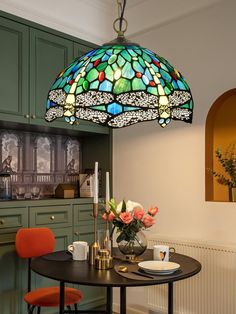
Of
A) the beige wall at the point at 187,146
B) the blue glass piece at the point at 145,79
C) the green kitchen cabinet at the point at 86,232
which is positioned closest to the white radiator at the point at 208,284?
the beige wall at the point at 187,146

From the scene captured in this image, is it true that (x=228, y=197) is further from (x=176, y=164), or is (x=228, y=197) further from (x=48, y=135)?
(x=48, y=135)

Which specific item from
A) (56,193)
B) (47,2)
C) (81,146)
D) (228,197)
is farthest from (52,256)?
(47,2)

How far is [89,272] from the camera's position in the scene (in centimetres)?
209

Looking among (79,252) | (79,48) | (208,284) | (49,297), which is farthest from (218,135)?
(49,297)

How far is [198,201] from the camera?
10.8 ft

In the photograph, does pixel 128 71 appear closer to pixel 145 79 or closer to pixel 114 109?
pixel 145 79

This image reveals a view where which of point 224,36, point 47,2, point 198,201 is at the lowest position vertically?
point 198,201

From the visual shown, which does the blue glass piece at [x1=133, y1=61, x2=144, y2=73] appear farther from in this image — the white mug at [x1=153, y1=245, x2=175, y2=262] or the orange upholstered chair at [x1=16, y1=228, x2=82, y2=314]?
the orange upholstered chair at [x1=16, y1=228, x2=82, y2=314]

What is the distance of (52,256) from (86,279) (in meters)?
0.57

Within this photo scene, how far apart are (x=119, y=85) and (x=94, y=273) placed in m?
0.95

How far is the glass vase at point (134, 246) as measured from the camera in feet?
7.71

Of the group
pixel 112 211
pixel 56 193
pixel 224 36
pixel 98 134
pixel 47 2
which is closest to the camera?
pixel 112 211

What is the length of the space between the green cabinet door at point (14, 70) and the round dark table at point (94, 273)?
1219 millimetres

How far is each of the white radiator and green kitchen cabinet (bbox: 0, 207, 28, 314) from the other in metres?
1.15
